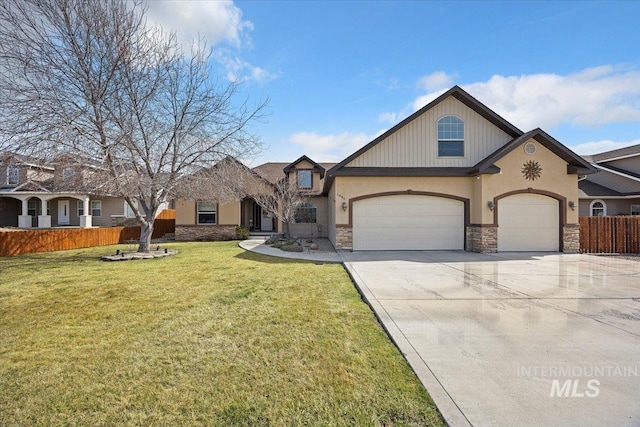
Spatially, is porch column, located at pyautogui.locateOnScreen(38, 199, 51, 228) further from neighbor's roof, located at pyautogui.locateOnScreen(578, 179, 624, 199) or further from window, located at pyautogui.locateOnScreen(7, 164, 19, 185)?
neighbor's roof, located at pyautogui.locateOnScreen(578, 179, 624, 199)

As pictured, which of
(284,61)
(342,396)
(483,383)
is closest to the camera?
(342,396)

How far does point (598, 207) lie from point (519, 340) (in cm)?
2251

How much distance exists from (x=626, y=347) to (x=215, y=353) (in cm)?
547

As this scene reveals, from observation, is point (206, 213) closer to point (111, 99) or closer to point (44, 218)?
point (111, 99)

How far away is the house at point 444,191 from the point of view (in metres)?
13.1

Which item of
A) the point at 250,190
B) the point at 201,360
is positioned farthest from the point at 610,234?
the point at 250,190

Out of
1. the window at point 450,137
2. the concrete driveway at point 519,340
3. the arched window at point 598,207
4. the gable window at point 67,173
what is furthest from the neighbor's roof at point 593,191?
the gable window at point 67,173

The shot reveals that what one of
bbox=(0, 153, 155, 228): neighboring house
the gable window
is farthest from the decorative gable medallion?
bbox=(0, 153, 155, 228): neighboring house

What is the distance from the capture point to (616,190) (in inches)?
809

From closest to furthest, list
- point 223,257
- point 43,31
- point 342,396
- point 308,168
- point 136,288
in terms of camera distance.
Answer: point 342,396 < point 136,288 < point 43,31 < point 223,257 < point 308,168

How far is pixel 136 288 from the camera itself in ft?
24.4

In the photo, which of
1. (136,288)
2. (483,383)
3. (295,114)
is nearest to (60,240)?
(136,288)

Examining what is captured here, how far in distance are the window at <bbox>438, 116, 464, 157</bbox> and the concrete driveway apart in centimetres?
662

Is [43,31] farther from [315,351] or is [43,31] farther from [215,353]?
[315,351]
